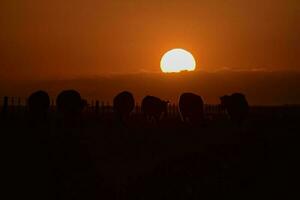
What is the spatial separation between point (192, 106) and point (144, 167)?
2098 centimetres

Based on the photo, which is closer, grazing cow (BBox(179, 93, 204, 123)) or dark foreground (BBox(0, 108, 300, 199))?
dark foreground (BBox(0, 108, 300, 199))

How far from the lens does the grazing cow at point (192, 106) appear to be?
38219 mm

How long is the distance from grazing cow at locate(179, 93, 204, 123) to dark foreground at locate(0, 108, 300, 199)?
1253cm

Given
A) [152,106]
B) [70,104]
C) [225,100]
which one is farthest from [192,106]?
[70,104]

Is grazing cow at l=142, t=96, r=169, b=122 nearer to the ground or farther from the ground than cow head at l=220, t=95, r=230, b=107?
nearer to the ground

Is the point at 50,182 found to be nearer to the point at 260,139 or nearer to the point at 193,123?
the point at 260,139

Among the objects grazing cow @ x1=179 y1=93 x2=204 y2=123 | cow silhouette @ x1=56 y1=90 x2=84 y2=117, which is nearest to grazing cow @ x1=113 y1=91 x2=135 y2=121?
cow silhouette @ x1=56 y1=90 x2=84 y2=117

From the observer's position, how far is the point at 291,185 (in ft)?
48.0

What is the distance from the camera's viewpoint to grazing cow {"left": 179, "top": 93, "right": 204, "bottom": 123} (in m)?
38.2

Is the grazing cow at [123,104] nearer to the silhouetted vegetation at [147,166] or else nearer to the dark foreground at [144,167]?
the silhouetted vegetation at [147,166]

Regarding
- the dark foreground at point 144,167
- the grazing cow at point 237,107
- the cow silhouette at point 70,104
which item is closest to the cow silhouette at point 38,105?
the cow silhouette at point 70,104

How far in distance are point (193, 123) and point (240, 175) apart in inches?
888

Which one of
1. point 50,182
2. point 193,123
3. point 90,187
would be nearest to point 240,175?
point 90,187

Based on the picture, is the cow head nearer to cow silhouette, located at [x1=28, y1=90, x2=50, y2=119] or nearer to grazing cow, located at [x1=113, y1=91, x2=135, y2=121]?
grazing cow, located at [x1=113, y1=91, x2=135, y2=121]
